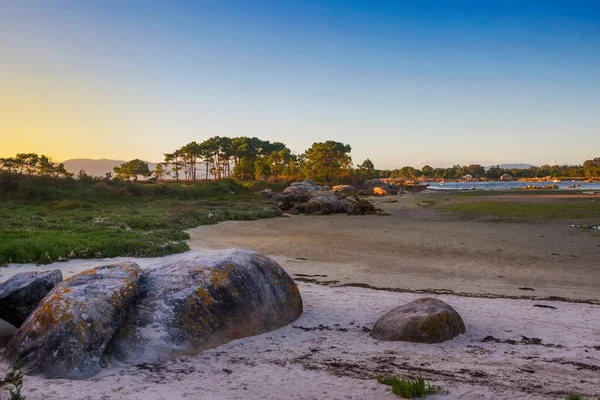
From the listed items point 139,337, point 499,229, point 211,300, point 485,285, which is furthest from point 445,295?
point 499,229

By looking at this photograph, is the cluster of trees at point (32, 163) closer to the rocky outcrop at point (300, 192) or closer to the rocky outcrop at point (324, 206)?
the rocky outcrop at point (300, 192)

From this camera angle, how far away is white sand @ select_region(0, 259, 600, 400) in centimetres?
537

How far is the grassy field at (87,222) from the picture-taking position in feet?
50.5

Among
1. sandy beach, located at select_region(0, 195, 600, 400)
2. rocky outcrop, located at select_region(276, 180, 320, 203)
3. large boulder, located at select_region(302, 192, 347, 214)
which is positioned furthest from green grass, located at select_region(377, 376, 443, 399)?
rocky outcrop, located at select_region(276, 180, 320, 203)

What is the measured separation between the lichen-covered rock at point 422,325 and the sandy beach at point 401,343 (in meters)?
0.22

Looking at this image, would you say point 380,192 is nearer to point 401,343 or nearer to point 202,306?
point 401,343

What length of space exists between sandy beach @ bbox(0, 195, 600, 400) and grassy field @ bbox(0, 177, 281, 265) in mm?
1448

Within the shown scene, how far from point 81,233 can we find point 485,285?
1741cm

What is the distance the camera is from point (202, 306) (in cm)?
755

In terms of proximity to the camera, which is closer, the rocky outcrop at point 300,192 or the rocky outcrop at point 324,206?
the rocky outcrop at point 324,206

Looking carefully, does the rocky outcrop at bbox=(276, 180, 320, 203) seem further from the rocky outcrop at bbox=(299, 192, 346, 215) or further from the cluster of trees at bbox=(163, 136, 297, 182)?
the cluster of trees at bbox=(163, 136, 297, 182)

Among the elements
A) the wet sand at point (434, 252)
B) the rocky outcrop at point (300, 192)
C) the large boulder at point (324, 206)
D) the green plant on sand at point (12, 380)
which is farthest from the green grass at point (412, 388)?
the rocky outcrop at point (300, 192)

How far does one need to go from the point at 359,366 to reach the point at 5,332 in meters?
6.17

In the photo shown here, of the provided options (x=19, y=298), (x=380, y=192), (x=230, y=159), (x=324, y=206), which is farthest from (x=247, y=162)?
(x=19, y=298)
